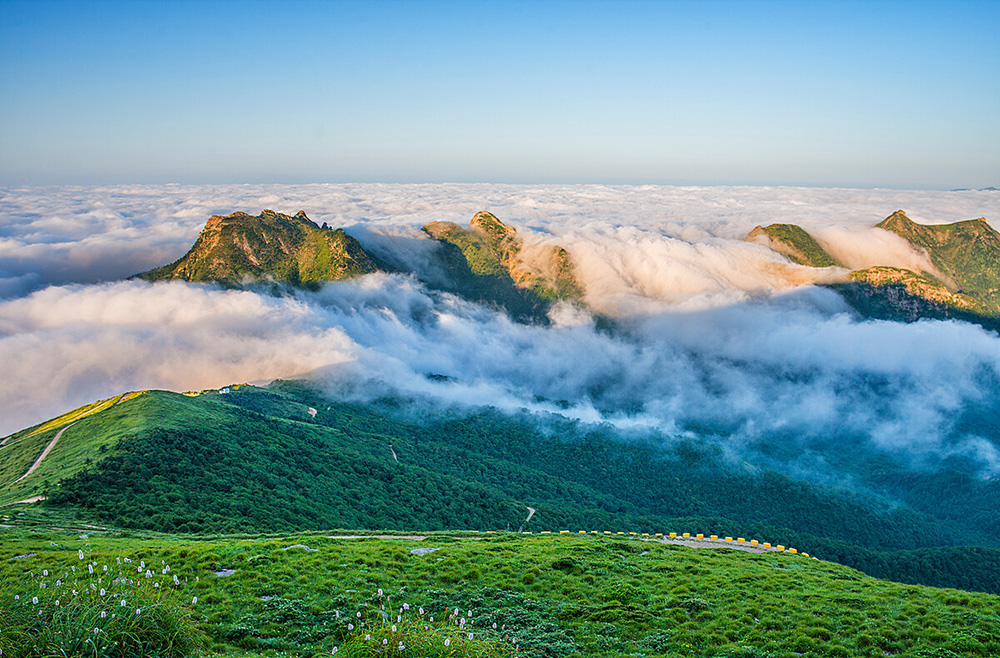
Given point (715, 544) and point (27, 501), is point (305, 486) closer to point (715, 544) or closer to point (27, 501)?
point (27, 501)

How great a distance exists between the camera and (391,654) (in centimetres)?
1903

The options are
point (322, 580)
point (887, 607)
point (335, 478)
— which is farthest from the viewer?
point (335, 478)

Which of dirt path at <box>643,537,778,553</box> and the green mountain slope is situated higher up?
dirt path at <box>643,537,778,553</box>

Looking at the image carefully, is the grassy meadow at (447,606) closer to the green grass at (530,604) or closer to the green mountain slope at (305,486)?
the green grass at (530,604)

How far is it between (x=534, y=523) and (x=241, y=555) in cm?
11145

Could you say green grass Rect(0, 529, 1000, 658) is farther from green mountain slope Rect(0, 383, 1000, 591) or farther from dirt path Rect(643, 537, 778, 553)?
green mountain slope Rect(0, 383, 1000, 591)

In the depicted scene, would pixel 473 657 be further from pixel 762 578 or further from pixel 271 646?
pixel 762 578

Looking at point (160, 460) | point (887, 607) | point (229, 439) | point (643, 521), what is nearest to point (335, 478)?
point (229, 439)

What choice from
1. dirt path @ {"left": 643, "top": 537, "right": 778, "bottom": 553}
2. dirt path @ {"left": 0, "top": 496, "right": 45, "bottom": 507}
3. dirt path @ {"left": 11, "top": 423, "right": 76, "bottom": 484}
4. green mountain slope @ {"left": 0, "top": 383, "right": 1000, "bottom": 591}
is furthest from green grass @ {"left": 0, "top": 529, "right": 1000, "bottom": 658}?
dirt path @ {"left": 11, "top": 423, "right": 76, "bottom": 484}

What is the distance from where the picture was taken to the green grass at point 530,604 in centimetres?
2603

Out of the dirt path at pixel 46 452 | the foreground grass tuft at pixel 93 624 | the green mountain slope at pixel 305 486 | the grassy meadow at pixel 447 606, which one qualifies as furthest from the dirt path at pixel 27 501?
the foreground grass tuft at pixel 93 624

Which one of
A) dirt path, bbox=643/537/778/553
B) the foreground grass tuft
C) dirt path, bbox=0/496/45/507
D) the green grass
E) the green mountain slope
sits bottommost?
the green mountain slope

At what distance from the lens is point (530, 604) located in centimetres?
3225

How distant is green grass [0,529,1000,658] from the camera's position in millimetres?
26031
